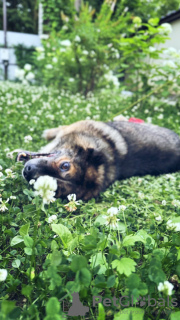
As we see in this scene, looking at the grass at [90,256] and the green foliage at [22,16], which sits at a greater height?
the green foliage at [22,16]

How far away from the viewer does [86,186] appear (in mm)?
2896

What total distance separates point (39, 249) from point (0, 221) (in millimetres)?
562

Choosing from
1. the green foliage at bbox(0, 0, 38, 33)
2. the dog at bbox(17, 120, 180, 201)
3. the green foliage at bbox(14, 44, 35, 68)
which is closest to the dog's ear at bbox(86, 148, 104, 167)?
the dog at bbox(17, 120, 180, 201)

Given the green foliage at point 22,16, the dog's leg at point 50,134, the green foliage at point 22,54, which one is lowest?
the dog's leg at point 50,134

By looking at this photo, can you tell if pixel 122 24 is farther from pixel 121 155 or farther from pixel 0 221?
pixel 0 221

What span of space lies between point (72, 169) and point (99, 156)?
1.48ft

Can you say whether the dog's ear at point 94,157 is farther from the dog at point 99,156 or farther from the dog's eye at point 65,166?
the dog's eye at point 65,166

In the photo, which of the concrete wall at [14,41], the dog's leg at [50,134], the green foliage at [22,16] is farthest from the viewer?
the concrete wall at [14,41]

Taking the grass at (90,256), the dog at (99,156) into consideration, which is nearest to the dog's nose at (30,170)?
the dog at (99,156)

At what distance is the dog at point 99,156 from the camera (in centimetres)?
274

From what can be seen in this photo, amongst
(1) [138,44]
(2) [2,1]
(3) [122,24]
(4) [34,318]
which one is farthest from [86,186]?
(2) [2,1]

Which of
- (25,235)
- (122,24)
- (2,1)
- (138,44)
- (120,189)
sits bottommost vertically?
(120,189)

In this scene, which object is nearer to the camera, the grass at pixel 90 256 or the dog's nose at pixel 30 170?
the grass at pixel 90 256

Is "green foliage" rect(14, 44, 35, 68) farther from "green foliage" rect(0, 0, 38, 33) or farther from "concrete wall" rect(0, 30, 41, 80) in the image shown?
"green foliage" rect(0, 0, 38, 33)
